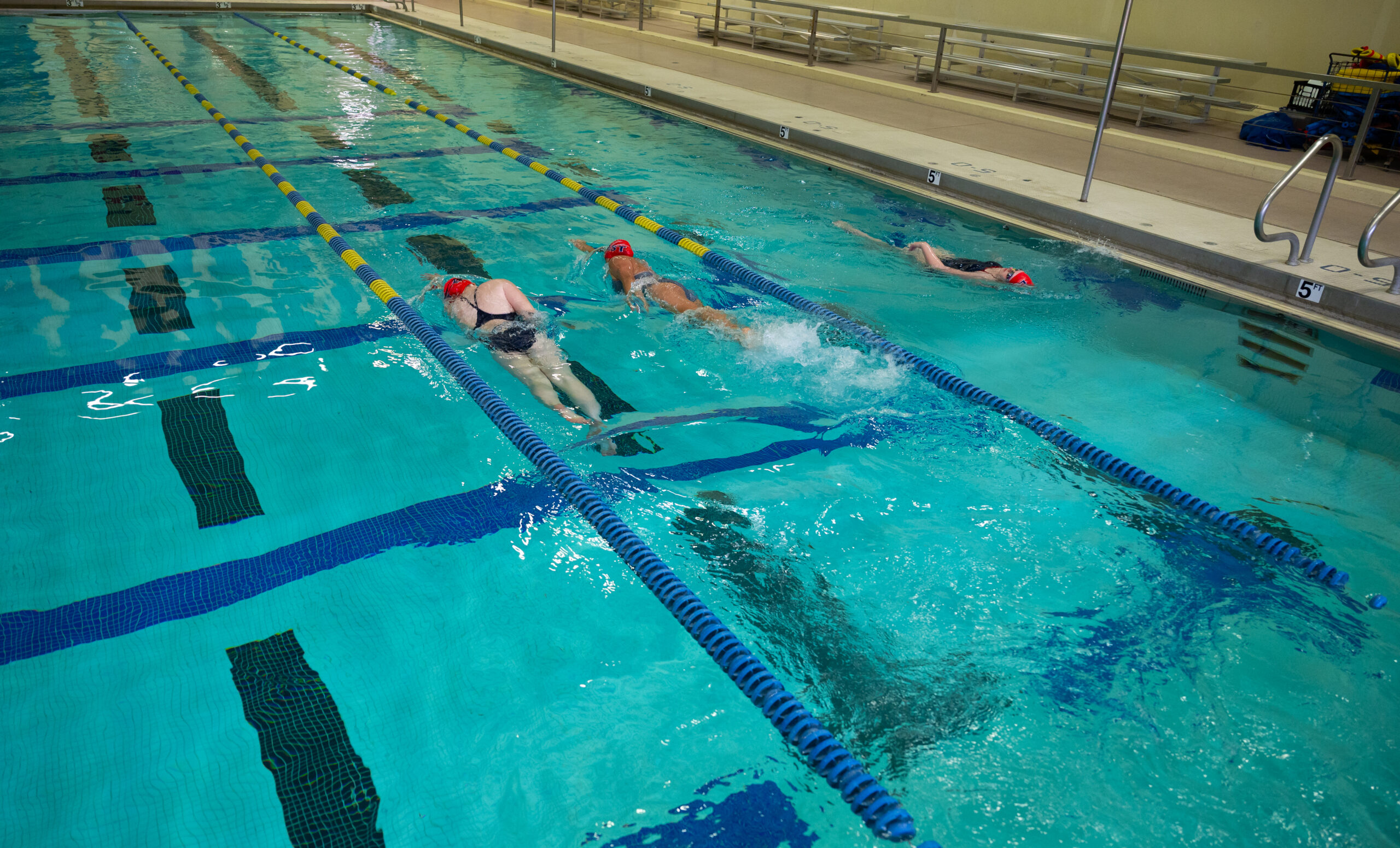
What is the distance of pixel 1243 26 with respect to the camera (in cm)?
937

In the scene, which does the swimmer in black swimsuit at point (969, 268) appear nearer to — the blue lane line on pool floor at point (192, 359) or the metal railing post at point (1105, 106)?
the metal railing post at point (1105, 106)

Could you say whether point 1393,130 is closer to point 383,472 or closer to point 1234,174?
point 1234,174

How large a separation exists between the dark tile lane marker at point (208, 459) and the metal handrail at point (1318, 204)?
5.46 meters

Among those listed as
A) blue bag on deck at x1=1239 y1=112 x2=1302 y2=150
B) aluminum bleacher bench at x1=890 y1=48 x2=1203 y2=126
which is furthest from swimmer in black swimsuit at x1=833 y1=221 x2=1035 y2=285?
blue bag on deck at x1=1239 y1=112 x2=1302 y2=150

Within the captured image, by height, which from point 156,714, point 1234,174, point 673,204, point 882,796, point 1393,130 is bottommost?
point 156,714

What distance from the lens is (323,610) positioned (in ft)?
8.67

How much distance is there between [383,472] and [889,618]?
2.05m

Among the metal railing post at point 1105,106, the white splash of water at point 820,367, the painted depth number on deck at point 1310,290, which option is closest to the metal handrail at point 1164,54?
the metal railing post at point 1105,106

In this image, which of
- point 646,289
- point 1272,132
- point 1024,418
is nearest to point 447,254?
point 646,289

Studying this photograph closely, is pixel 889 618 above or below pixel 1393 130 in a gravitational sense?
below

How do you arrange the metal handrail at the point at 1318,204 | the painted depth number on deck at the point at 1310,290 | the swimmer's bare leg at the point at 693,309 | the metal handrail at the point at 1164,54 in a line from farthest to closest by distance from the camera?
the metal handrail at the point at 1164,54
the painted depth number on deck at the point at 1310,290
the metal handrail at the point at 1318,204
the swimmer's bare leg at the point at 693,309

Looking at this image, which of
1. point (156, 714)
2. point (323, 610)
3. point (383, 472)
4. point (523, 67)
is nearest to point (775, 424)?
point (383, 472)

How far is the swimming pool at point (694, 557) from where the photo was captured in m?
2.14

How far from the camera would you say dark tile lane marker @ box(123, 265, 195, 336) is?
14.4 ft
